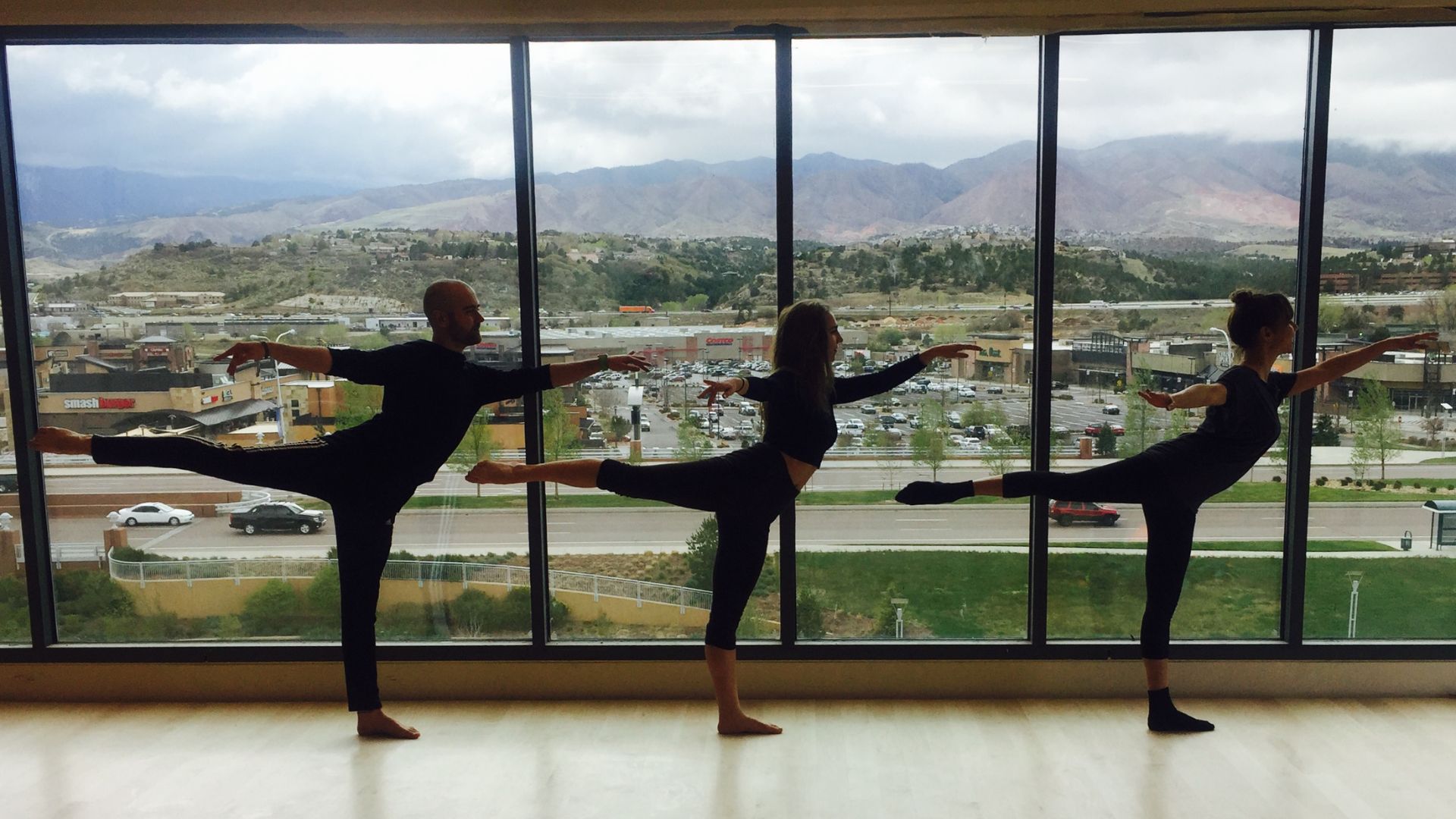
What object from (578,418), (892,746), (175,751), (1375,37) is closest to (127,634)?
(175,751)

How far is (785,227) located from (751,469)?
1097 millimetres

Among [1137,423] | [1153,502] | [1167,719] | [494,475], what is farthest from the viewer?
[1137,423]

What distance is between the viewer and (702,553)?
13.5 ft

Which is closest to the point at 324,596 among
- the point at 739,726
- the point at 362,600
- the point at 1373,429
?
the point at 362,600

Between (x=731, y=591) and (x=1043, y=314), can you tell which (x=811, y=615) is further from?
(x=1043, y=314)

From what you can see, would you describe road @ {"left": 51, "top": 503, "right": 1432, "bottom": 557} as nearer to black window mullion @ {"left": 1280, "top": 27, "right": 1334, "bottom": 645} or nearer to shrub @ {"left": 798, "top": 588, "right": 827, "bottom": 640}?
black window mullion @ {"left": 1280, "top": 27, "right": 1334, "bottom": 645}

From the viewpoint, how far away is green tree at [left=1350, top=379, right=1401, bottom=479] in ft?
13.0

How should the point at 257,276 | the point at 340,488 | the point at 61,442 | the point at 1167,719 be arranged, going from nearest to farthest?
the point at 61,442 < the point at 340,488 < the point at 1167,719 < the point at 257,276

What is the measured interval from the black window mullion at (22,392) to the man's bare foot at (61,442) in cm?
116

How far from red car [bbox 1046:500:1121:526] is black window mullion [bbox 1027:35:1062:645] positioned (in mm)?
78

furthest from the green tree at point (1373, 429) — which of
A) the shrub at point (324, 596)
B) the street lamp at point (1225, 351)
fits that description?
the shrub at point (324, 596)

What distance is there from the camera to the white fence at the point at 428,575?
13.5ft

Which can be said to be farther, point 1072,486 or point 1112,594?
point 1112,594

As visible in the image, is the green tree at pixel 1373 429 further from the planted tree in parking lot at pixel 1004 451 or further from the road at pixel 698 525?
the planted tree in parking lot at pixel 1004 451
